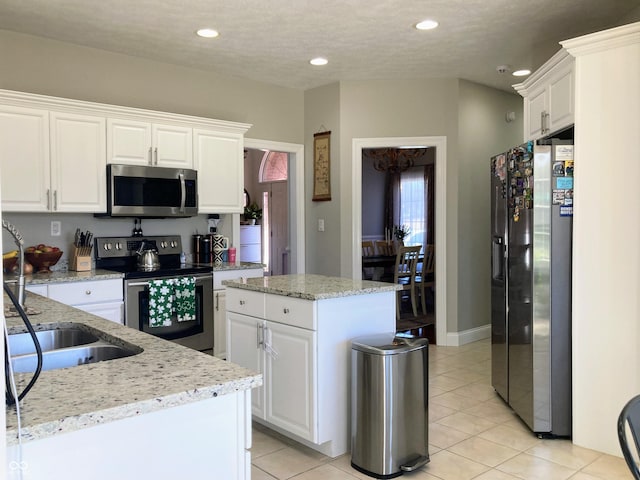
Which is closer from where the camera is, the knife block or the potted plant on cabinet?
the knife block

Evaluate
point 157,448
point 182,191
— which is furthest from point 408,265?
point 157,448

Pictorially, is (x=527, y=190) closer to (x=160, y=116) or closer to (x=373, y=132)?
(x=373, y=132)

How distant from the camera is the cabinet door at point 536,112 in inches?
136

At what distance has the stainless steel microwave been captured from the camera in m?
4.06

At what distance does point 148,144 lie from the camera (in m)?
4.24

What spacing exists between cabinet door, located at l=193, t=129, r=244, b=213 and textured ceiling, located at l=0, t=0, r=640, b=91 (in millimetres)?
654

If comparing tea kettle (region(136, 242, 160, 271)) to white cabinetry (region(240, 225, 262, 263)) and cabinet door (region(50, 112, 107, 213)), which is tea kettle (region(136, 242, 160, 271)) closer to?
cabinet door (region(50, 112, 107, 213))

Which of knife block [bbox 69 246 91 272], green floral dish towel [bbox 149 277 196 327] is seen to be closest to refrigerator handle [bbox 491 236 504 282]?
green floral dish towel [bbox 149 277 196 327]

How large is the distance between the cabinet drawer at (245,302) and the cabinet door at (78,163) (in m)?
1.44

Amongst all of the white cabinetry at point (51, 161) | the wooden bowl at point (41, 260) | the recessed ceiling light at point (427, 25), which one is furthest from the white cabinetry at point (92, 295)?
the recessed ceiling light at point (427, 25)

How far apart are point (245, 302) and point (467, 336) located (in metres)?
3.03

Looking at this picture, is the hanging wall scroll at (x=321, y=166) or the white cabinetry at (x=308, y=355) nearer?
the white cabinetry at (x=308, y=355)

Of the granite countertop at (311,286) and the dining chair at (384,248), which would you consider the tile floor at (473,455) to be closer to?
the granite countertop at (311,286)

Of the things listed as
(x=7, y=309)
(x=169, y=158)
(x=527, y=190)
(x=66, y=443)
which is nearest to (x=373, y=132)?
(x=169, y=158)
